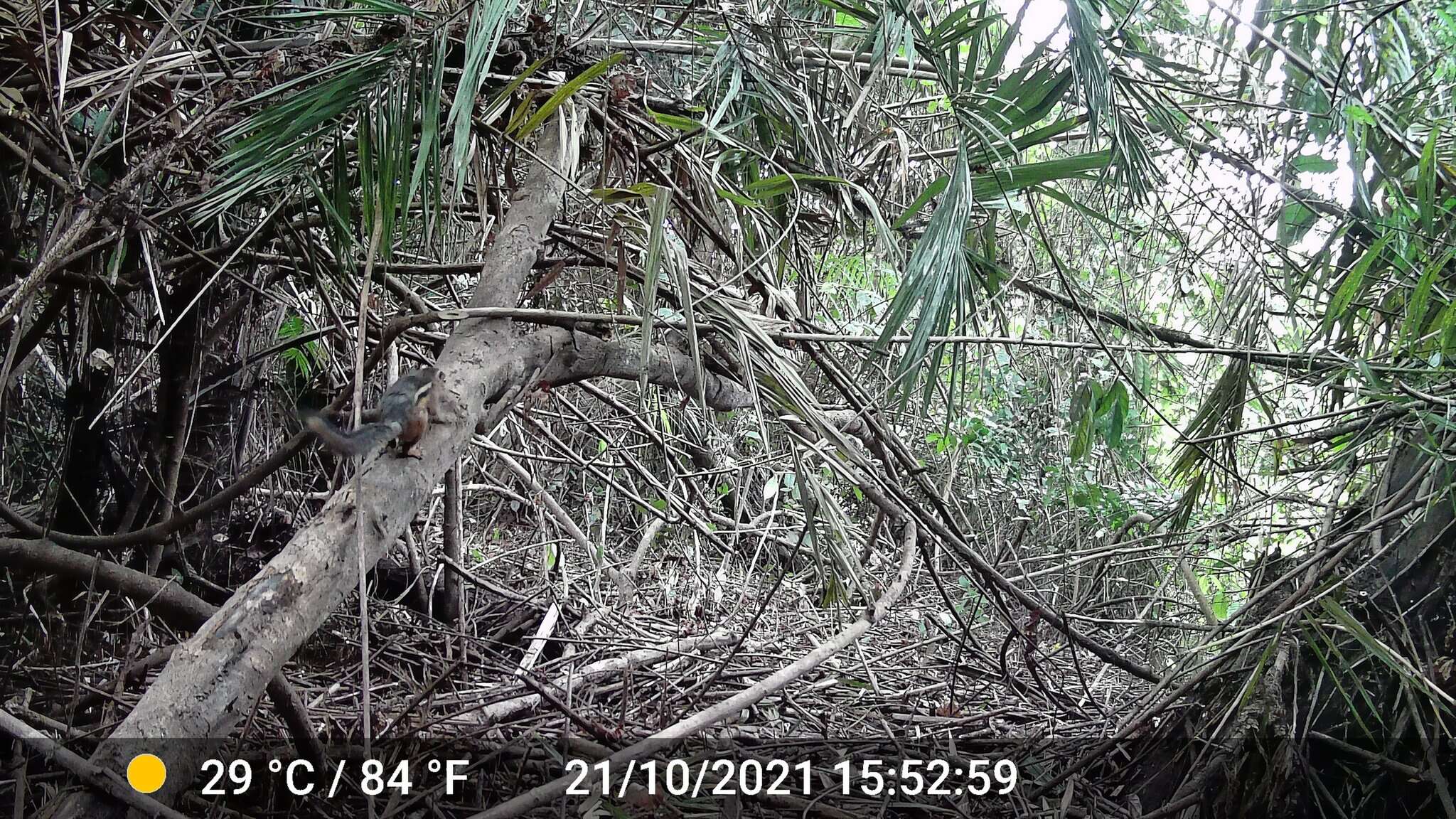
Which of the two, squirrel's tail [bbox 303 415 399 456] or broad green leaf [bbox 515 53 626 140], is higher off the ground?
broad green leaf [bbox 515 53 626 140]

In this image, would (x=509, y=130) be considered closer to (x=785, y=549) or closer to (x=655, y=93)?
(x=655, y=93)

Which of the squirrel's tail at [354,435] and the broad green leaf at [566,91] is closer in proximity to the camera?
the squirrel's tail at [354,435]

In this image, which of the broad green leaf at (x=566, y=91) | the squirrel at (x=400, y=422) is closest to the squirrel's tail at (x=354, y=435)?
the squirrel at (x=400, y=422)

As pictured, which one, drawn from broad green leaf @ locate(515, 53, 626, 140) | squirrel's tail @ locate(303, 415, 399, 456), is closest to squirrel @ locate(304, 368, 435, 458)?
squirrel's tail @ locate(303, 415, 399, 456)

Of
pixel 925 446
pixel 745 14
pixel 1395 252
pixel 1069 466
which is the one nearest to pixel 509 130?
pixel 745 14

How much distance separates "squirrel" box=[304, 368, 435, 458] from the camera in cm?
94

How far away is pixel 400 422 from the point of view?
1.08 metres

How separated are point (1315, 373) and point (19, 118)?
260cm

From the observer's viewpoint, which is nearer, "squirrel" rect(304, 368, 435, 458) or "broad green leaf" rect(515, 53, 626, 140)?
"squirrel" rect(304, 368, 435, 458)

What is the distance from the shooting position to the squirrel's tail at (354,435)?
869 mm

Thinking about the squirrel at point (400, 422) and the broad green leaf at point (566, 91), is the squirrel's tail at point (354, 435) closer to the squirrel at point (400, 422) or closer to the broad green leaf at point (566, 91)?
the squirrel at point (400, 422)

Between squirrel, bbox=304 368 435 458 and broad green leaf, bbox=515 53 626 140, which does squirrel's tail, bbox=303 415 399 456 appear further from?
broad green leaf, bbox=515 53 626 140

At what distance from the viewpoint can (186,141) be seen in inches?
53.6

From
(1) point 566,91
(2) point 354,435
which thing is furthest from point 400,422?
(1) point 566,91
